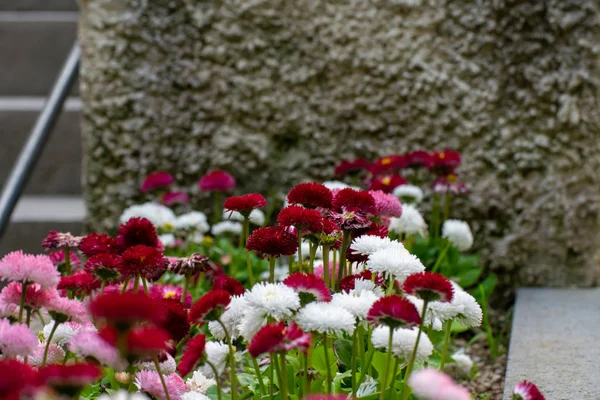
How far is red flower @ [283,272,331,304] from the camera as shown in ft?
2.81

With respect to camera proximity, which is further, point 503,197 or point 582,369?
point 503,197

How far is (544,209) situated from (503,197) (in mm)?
124

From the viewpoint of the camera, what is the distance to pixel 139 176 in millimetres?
2230

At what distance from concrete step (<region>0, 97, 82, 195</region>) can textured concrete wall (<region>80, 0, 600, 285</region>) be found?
1.79 feet

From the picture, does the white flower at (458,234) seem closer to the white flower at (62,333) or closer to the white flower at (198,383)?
the white flower at (198,383)

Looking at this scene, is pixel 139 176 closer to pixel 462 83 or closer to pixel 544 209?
pixel 462 83

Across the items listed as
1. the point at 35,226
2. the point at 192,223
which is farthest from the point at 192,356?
the point at 35,226

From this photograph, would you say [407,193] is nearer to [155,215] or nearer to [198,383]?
[155,215]

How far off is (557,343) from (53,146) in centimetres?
207

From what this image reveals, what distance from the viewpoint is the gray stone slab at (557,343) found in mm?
1195

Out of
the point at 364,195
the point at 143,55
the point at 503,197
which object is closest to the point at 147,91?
the point at 143,55

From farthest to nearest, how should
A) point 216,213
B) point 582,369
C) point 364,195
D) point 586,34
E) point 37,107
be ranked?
1. point 37,107
2. point 216,213
3. point 586,34
4. point 582,369
5. point 364,195

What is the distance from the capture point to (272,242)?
96 cm

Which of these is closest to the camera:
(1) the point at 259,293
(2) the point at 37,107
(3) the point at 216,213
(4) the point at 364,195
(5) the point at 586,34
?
(1) the point at 259,293
